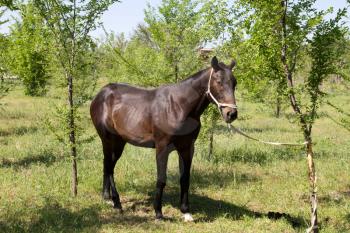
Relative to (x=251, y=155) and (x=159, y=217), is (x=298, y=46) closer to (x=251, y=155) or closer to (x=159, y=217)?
(x=159, y=217)

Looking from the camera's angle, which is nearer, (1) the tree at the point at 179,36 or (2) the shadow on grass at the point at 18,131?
(1) the tree at the point at 179,36

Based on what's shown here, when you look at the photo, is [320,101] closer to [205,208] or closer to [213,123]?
[205,208]

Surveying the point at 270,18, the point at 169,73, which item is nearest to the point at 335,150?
the point at 169,73

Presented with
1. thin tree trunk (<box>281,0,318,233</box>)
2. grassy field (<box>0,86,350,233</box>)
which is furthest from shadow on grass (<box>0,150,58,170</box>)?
thin tree trunk (<box>281,0,318,233</box>)

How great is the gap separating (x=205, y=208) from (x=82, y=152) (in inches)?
234

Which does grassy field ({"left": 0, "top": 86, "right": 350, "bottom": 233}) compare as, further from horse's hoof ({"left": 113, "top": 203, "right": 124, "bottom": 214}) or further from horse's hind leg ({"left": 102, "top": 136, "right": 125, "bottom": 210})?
horse's hind leg ({"left": 102, "top": 136, "right": 125, "bottom": 210})

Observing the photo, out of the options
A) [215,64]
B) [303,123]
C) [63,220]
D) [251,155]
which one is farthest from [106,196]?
[251,155]

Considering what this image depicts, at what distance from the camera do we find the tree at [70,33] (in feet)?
26.2

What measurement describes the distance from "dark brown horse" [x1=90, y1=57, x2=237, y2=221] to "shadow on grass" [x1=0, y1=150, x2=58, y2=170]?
3.90 metres

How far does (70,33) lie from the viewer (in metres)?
8.21

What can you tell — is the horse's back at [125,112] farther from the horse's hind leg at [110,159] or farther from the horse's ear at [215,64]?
the horse's ear at [215,64]

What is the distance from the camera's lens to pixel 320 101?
20.2 ft

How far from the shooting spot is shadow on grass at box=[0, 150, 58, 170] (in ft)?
35.4

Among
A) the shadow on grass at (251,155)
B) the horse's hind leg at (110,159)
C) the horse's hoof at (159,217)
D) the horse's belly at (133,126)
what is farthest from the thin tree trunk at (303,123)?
the shadow on grass at (251,155)
